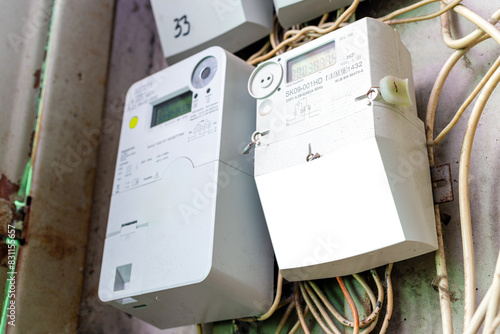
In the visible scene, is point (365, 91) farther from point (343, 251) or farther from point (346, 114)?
point (343, 251)

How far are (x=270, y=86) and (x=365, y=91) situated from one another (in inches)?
7.7

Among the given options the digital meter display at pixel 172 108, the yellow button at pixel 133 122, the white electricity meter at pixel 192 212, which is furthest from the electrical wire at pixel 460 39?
the yellow button at pixel 133 122

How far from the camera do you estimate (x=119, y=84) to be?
1.51m

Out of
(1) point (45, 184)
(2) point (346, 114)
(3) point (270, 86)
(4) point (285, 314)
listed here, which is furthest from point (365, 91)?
(1) point (45, 184)

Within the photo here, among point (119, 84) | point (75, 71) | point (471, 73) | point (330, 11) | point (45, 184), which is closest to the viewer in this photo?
point (471, 73)

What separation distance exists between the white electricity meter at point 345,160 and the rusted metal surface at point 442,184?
17 millimetres

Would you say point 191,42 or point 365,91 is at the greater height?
point 191,42

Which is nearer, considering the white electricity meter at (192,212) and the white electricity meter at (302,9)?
the white electricity meter at (192,212)

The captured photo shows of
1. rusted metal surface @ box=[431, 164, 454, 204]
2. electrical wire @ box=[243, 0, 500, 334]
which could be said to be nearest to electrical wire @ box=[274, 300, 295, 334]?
electrical wire @ box=[243, 0, 500, 334]

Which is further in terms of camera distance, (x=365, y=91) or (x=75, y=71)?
(x=75, y=71)

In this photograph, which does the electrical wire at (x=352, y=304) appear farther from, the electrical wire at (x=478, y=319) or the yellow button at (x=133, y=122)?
the yellow button at (x=133, y=122)

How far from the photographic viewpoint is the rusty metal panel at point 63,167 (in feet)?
4.01

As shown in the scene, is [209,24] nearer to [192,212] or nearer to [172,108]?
[172,108]

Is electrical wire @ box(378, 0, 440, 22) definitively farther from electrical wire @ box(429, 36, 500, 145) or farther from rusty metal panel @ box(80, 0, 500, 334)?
electrical wire @ box(429, 36, 500, 145)
